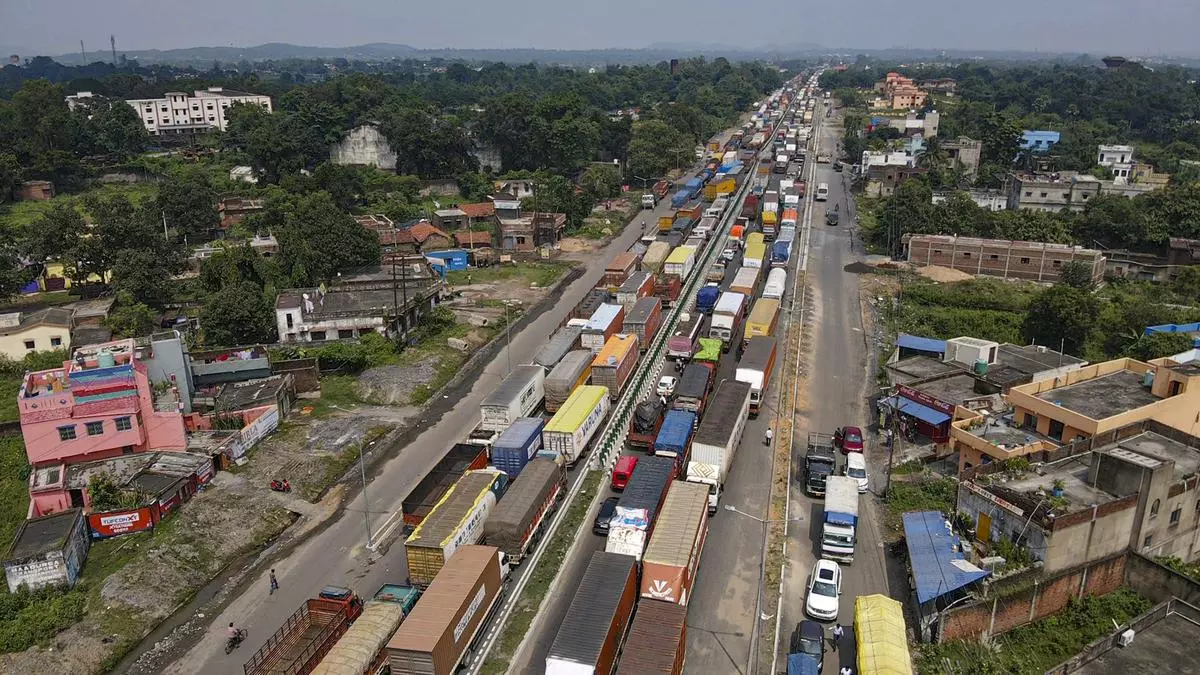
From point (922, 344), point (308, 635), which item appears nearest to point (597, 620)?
point (308, 635)

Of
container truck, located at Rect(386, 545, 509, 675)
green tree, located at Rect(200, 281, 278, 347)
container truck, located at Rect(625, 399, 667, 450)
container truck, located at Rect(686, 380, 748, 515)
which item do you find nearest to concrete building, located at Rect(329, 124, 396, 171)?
green tree, located at Rect(200, 281, 278, 347)

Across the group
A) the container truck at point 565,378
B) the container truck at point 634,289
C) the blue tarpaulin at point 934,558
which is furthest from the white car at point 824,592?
the container truck at point 634,289

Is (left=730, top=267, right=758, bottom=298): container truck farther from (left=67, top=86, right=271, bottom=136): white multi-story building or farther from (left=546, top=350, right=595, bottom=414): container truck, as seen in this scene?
(left=67, top=86, right=271, bottom=136): white multi-story building

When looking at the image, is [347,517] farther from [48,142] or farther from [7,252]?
[48,142]

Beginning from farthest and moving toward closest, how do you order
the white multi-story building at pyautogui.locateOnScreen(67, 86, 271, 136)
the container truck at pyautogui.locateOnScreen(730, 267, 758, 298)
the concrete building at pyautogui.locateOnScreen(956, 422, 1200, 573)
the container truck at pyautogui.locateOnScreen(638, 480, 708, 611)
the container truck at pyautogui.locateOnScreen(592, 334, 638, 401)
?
1. the white multi-story building at pyautogui.locateOnScreen(67, 86, 271, 136)
2. the container truck at pyautogui.locateOnScreen(730, 267, 758, 298)
3. the container truck at pyautogui.locateOnScreen(592, 334, 638, 401)
4. the concrete building at pyautogui.locateOnScreen(956, 422, 1200, 573)
5. the container truck at pyautogui.locateOnScreen(638, 480, 708, 611)

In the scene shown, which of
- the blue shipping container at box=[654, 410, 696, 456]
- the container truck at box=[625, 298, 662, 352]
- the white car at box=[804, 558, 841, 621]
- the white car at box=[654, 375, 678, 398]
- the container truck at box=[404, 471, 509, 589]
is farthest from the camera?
the container truck at box=[625, 298, 662, 352]

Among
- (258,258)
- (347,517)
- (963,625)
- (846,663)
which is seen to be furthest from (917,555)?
(258,258)

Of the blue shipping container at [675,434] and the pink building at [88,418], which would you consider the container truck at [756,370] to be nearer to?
the blue shipping container at [675,434]
